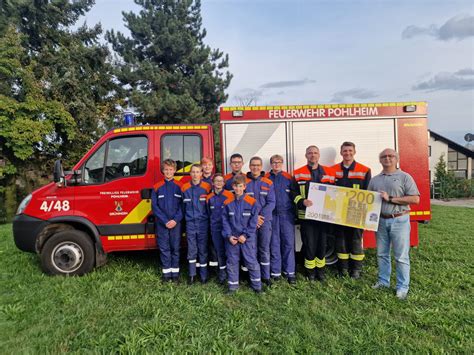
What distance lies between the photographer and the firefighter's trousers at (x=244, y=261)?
384 cm

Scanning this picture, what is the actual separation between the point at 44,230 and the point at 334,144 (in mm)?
4498

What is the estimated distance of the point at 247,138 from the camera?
4547 mm

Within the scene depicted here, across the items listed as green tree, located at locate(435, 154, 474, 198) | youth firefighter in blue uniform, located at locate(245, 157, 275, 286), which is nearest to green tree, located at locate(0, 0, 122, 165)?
youth firefighter in blue uniform, located at locate(245, 157, 275, 286)

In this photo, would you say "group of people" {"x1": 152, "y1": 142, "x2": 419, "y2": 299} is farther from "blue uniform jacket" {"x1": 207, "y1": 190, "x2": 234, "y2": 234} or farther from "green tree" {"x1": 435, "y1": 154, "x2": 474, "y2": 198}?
"green tree" {"x1": 435, "y1": 154, "x2": 474, "y2": 198}

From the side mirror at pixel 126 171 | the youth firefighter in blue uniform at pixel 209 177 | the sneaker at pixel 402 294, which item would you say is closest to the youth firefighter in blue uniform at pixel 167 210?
the youth firefighter in blue uniform at pixel 209 177

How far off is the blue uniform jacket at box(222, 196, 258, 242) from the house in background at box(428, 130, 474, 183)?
29403 millimetres

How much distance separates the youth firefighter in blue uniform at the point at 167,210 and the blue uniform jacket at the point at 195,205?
0.13 m

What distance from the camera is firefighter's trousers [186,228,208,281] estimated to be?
403cm

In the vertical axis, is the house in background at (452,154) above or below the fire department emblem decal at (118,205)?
above

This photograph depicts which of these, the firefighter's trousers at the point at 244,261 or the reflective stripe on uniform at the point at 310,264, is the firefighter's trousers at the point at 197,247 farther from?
the reflective stripe on uniform at the point at 310,264

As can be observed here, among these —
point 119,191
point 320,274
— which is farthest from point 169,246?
point 320,274

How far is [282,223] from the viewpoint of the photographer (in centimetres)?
409

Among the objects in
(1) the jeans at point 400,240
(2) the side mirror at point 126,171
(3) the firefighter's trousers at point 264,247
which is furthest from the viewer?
(2) the side mirror at point 126,171

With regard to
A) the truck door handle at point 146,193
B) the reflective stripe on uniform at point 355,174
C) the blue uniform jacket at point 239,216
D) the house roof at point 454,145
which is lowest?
the blue uniform jacket at point 239,216
